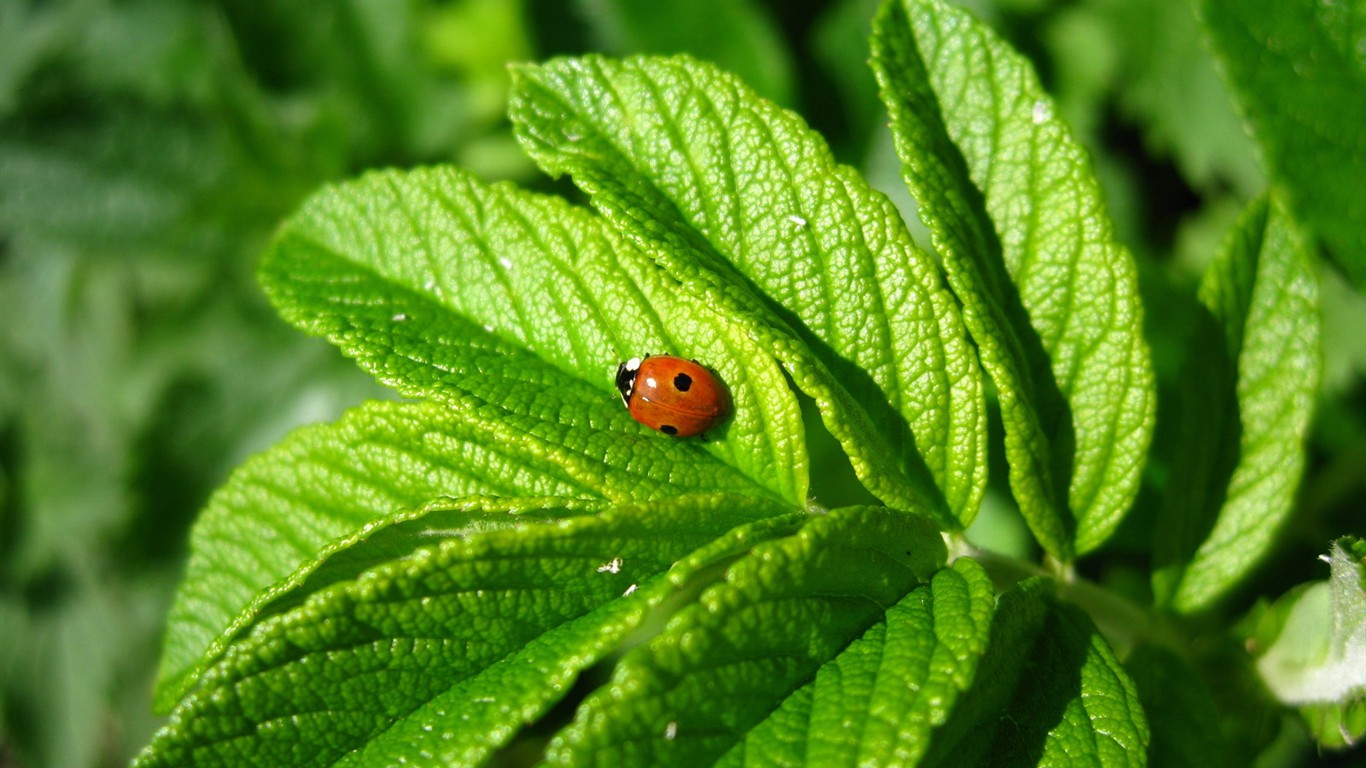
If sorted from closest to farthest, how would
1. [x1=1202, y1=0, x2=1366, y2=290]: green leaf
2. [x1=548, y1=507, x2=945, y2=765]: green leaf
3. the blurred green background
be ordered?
[x1=548, y1=507, x2=945, y2=765]: green leaf, [x1=1202, y1=0, x2=1366, y2=290]: green leaf, the blurred green background

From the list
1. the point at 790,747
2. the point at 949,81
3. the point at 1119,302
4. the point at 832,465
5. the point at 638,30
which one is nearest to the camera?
the point at 790,747

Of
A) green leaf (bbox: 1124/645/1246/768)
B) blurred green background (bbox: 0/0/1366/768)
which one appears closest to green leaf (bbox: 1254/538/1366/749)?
green leaf (bbox: 1124/645/1246/768)

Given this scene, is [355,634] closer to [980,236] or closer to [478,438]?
[478,438]

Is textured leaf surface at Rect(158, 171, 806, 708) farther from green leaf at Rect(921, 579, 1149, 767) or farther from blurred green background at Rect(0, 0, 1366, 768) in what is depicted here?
blurred green background at Rect(0, 0, 1366, 768)

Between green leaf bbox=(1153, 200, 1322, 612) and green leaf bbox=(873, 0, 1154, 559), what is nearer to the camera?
green leaf bbox=(873, 0, 1154, 559)

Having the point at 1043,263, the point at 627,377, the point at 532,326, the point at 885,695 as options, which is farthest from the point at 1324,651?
the point at 532,326

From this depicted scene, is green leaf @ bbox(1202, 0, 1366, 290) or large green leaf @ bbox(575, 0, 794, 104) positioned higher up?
large green leaf @ bbox(575, 0, 794, 104)

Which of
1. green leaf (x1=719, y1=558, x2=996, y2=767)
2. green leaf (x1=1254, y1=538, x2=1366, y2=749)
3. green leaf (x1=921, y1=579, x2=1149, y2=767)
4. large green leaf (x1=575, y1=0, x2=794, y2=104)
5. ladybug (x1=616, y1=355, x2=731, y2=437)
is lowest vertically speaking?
green leaf (x1=1254, y1=538, x2=1366, y2=749)

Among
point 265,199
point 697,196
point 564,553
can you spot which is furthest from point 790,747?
point 265,199
